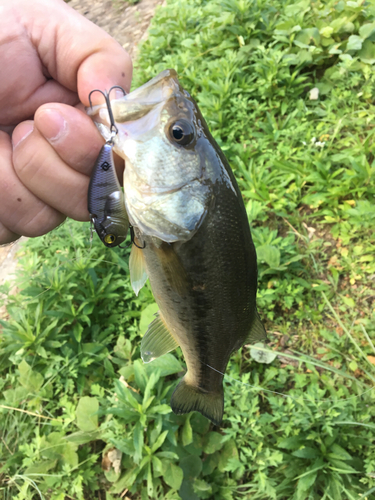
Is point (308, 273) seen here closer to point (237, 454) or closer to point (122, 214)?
point (237, 454)

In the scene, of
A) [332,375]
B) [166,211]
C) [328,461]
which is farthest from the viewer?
[332,375]

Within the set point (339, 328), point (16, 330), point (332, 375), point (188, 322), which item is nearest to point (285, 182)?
point (339, 328)

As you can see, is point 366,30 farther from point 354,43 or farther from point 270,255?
point 270,255

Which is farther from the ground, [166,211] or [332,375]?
[166,211]

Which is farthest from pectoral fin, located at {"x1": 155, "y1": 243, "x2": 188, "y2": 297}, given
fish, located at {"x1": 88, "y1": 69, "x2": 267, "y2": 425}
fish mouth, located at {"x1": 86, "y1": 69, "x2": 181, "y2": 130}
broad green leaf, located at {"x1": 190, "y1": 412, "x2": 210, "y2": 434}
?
broad green leaf, located at {"x1": 190, "y1": 412, "x2": 210, "y2": 434}

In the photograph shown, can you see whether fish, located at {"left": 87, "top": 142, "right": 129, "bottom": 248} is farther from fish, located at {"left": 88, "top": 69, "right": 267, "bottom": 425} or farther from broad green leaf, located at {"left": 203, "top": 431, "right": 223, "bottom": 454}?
broad green leaf, located at {"left": 203, "top": 431, "right": 223, "bottom": 454}

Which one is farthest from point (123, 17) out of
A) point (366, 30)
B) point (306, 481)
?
point (306, 481)

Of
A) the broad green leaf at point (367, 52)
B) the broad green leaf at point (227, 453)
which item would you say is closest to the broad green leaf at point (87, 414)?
the broad green leaf at point (227, 453)
